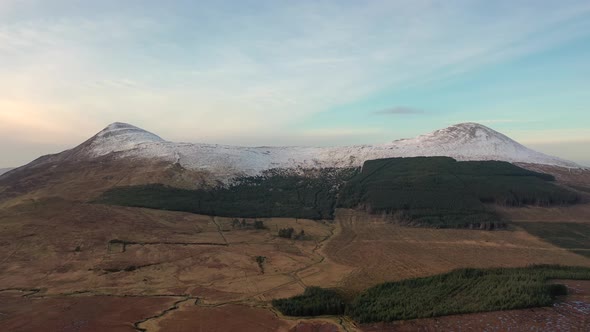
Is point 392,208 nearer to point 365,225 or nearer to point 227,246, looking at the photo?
point 365,225

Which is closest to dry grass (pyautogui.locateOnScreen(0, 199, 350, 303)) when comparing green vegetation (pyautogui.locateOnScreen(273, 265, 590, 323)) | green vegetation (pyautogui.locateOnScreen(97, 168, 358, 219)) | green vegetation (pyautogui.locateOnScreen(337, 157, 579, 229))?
green vegetation (pyautogui.locateOnScreen(273, 265, 590, 323))

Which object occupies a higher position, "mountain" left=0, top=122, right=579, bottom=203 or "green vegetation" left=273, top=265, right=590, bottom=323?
"mountain" left=0, top=122, right=579, bottom=203

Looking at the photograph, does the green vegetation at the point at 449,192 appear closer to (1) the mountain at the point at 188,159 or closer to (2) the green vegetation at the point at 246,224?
(1) the mountain at the point at 188,159

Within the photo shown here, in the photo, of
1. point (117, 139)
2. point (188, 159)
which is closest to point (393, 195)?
point (188, 159)

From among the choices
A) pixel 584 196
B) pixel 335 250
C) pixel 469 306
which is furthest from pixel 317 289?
pixel 584 196

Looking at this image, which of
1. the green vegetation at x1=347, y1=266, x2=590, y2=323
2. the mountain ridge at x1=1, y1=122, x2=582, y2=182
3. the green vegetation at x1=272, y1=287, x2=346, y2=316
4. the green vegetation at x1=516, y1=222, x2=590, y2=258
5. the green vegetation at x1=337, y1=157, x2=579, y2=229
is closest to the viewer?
the green vegetation at x1=347, y1=266, x2=590, y2=323

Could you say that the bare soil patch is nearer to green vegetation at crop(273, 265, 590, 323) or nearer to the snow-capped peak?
green vegetation at crop(273, 265, 590, 323)
